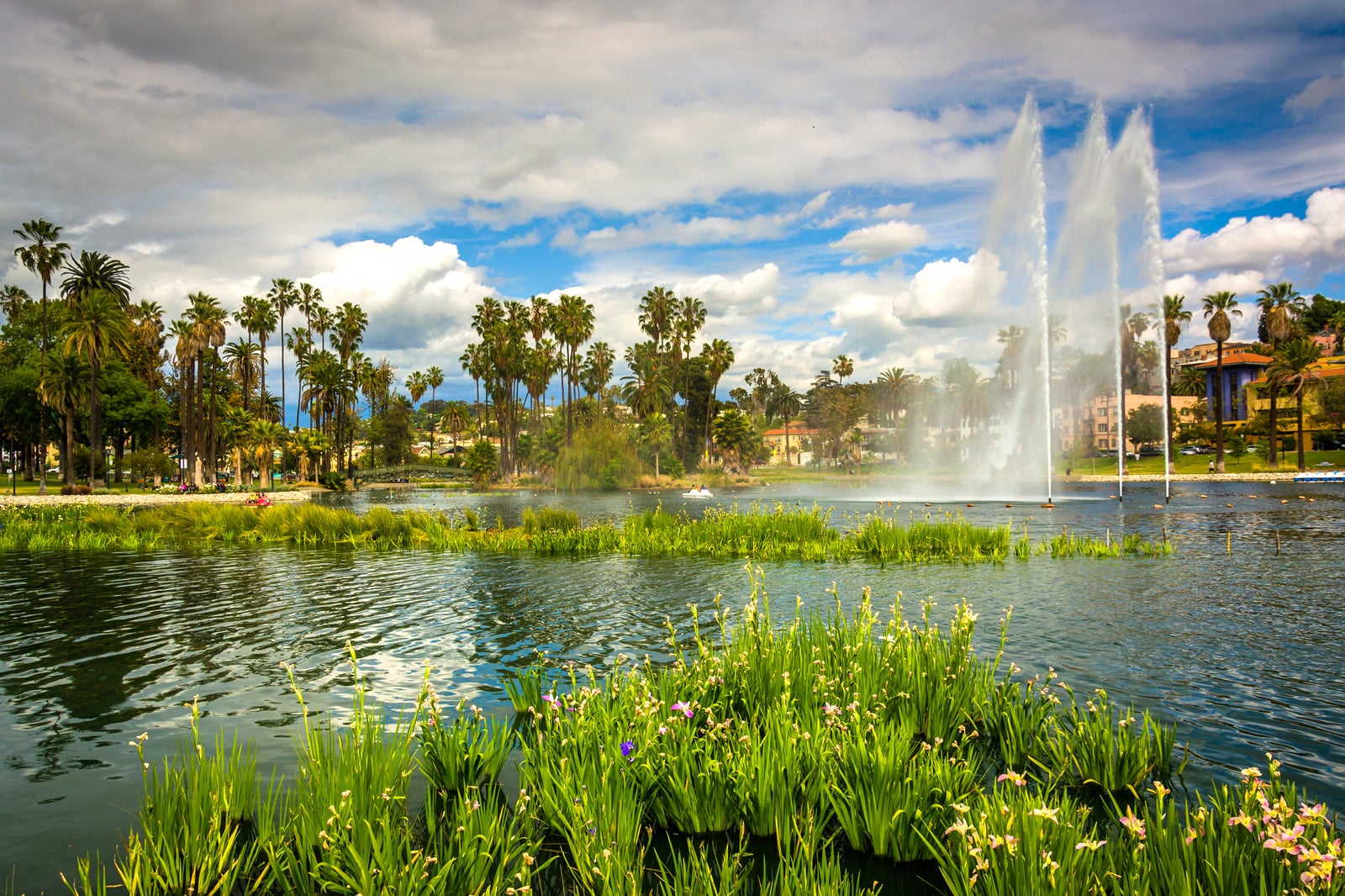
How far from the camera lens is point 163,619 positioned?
18.3 metres

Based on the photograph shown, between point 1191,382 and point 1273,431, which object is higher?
point 1191,382

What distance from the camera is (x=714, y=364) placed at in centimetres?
13938

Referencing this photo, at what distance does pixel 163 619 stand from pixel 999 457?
6436 centimetres

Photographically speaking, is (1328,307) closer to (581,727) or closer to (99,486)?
(581,727)

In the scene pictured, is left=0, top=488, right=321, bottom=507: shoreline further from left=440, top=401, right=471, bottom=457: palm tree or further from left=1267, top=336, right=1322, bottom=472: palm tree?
left=1267, top=336, right=1322, bottom=472: palm tree

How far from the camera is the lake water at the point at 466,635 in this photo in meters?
9.45

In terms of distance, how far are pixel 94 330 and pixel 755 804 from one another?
9124 cm

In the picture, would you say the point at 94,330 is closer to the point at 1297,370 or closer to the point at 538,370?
the point at 538,370

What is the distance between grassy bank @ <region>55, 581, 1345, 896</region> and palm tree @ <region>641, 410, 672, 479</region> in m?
109

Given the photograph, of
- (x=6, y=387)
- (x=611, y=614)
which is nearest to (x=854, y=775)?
(x=611, y=614)

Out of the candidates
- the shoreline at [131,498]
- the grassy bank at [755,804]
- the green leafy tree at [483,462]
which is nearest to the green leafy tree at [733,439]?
the green leafy tree at [483,462]

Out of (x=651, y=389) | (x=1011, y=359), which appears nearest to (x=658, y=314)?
(x=651, y=389)

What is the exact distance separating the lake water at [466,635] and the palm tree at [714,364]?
10944 centimetres

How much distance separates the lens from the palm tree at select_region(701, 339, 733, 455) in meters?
139
